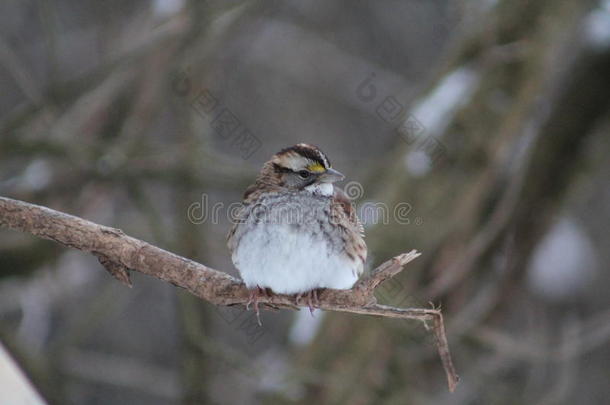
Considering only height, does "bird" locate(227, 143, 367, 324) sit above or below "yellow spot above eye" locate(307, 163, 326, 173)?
below

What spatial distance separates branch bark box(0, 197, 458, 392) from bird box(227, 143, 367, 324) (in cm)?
45

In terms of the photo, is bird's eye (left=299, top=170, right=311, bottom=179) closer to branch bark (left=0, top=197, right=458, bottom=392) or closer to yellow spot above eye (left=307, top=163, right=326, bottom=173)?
yellow spot above eye (left=307, top=163, right=326, bottom=173)

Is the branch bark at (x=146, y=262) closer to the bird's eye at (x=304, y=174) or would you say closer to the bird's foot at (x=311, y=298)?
the bird's foot at (x=311, y=298)

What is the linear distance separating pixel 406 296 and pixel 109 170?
2613 millimetres

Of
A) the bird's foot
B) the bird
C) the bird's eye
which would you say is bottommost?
the bird's foot

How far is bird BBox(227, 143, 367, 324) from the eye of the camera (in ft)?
15.9

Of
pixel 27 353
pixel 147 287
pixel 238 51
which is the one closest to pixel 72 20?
pixel 238 51

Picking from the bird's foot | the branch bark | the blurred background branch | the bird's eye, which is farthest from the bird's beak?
the blurred background branch

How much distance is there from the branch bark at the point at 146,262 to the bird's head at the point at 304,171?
108 centimetres

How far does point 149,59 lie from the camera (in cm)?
774

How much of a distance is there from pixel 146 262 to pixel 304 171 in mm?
1518

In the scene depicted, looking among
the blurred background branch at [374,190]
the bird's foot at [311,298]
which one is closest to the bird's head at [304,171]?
the bird's foot at [311,298]

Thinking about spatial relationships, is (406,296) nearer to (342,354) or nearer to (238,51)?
(342,354)

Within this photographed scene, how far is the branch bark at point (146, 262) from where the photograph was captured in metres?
4.02
